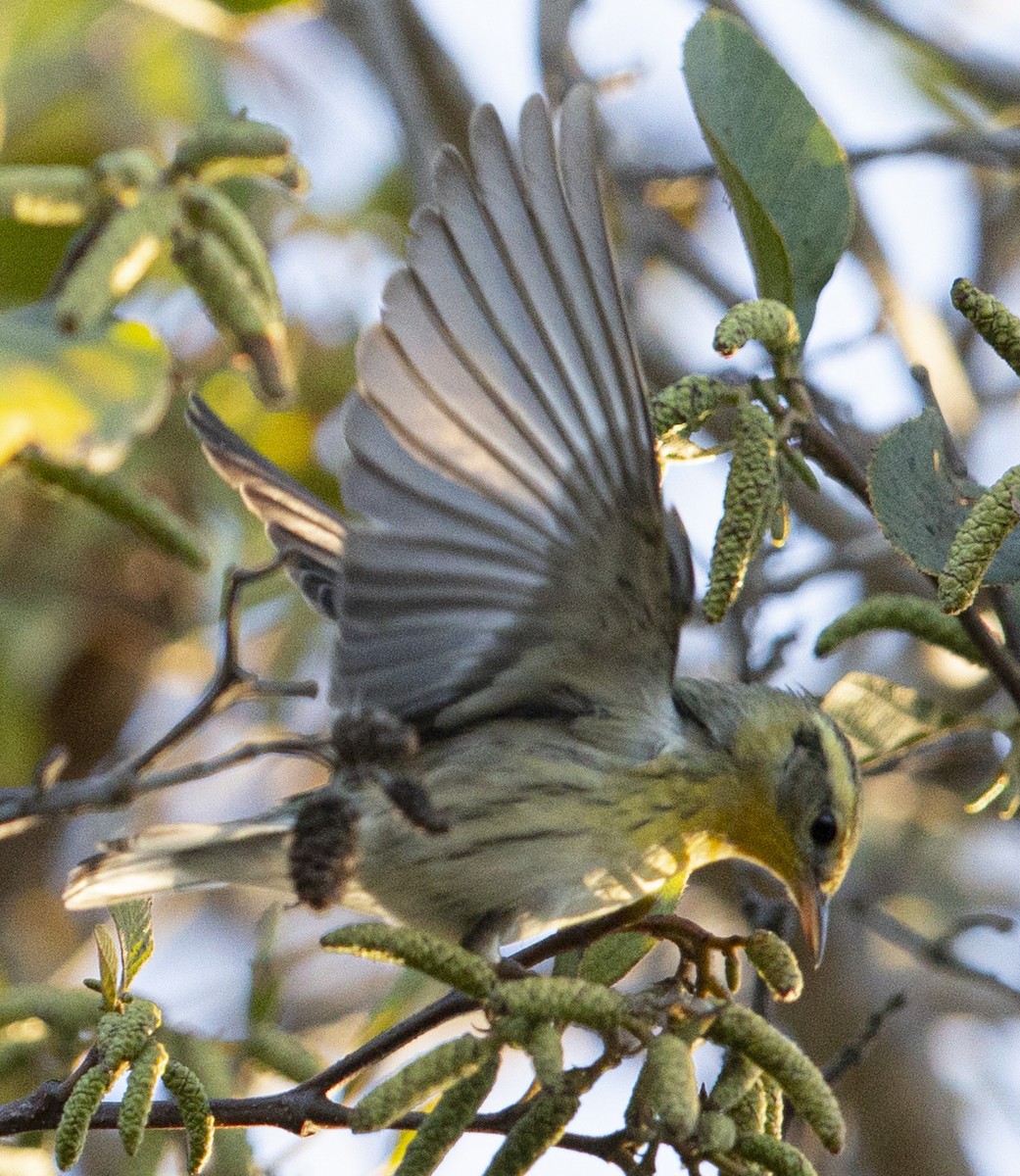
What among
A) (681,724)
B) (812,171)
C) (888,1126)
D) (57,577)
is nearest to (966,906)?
(888,1126)

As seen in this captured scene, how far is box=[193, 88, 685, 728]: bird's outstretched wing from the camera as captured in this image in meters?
1.92

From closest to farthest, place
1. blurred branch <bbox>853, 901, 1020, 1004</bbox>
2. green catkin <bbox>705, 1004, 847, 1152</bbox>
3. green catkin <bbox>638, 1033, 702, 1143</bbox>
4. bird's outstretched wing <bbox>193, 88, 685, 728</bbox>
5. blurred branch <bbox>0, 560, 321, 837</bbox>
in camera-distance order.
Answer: green catkin <bbox>638, 1033, 702, 1143</bbox> < green catkin <bbox>705, 1004, 847, 1152</bbox> < bird's outstretched wing <bbox>193, 88, 685, 728</bbox> < blurred branch <bbox>0, 560, 321, 837</bbox> < blurred branch <bbox>853, 901, 1020, 1004</bbox>

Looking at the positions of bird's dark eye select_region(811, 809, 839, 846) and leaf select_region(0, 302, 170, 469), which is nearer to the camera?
leaf select_region(0, 302, 170, 469)

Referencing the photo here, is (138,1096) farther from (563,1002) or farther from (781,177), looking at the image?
(781,177)

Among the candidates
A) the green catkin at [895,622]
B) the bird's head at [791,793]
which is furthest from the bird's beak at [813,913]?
the green catkin at [895,622]

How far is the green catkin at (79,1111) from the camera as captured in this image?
1502mm

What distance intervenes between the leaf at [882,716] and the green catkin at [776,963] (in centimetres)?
68

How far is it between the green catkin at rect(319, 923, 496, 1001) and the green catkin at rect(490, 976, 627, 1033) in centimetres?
4

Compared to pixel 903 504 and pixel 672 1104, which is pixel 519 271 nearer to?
pixel 903 504

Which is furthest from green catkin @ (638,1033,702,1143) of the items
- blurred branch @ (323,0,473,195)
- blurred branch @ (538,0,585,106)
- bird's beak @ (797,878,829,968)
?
blurred branch @ (538,0,585,106)

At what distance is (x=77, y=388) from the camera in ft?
7.19

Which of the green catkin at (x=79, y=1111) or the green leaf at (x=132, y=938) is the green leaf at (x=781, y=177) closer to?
the green leaf at (x=132, y=938)

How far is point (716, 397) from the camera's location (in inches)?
71.1

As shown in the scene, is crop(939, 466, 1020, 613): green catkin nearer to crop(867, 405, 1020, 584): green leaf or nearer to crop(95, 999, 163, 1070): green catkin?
crop(867, 405, 1020, 584): green leaf
